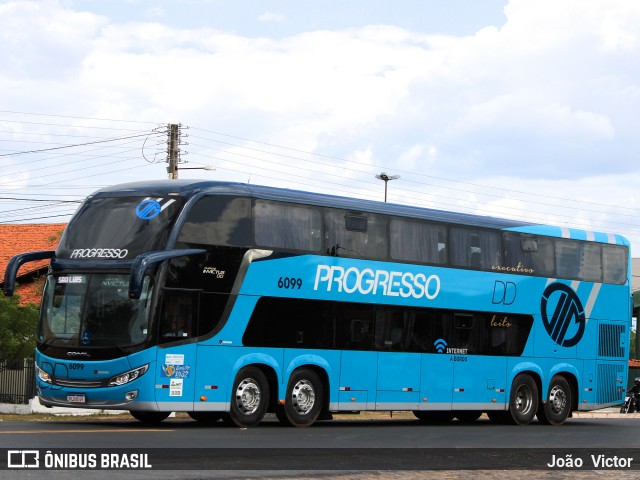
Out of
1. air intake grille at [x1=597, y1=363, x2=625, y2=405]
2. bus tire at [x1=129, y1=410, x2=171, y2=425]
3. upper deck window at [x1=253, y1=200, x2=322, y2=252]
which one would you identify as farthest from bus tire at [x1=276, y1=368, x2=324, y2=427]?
air intake grille at [x1=597, y1=363, x2=625, y2=405]

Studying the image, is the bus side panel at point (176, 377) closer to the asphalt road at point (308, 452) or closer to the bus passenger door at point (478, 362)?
the asphalt road at point (308, 452)

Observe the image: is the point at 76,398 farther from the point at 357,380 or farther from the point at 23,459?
the point at 23,459

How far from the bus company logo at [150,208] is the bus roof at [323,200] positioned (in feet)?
0.57

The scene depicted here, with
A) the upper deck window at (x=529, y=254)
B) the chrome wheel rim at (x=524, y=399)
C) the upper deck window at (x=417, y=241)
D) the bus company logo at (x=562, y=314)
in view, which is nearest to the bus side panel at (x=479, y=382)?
the chrome wheel rim at (x=524, y=399)

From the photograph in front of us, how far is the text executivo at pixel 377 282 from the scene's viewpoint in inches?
928

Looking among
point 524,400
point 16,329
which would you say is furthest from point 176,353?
point 16,329

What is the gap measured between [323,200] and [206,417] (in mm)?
4582

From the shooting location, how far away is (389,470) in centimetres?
1477

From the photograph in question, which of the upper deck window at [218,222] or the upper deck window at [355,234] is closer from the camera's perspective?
the upper deck window at [218,222]

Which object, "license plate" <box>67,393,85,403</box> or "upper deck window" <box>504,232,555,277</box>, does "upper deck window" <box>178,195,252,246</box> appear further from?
"upper deck window" <box>504,232,555,277</box>

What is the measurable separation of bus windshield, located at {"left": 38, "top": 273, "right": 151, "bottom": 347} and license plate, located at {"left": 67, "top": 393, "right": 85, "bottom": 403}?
2.62ft

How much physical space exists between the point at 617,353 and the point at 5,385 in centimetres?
1759

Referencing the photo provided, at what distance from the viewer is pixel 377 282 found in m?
24.4

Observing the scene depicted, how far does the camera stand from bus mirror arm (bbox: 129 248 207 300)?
19859mm
